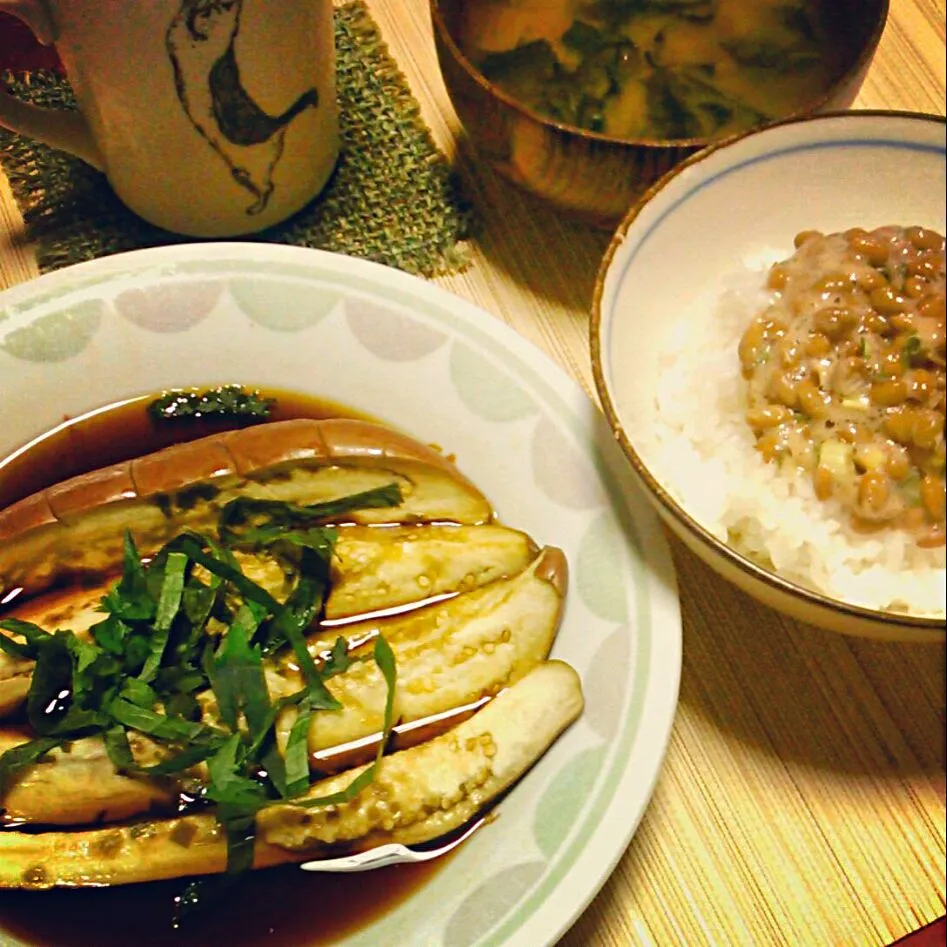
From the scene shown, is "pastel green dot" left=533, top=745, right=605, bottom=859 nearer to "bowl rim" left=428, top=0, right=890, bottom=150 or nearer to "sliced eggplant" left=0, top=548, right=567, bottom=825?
"sliced eggplant" left=0, top=548, right=567, bottom=825

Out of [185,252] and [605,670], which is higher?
[185,252]

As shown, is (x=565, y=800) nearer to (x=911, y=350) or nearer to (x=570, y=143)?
(x=911, y=350)

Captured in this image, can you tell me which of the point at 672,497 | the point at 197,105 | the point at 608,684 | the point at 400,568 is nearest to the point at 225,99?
the point at 197,105

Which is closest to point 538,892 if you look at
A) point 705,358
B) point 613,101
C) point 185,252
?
point 705,358

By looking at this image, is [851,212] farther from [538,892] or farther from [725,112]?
[538,892]

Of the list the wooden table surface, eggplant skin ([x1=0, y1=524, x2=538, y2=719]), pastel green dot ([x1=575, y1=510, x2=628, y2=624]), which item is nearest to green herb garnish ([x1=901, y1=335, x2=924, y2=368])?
the wooden table surface

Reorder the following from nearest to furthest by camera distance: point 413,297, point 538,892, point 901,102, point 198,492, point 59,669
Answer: point 538,892 < point 59,669 < point 198,492 < point 413,297 < point 901,102
